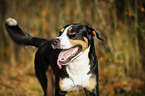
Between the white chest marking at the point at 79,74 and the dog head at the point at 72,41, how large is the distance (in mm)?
134

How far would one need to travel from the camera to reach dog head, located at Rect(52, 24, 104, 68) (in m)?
2.78

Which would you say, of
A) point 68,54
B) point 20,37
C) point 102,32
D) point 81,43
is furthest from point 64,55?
point 102,32

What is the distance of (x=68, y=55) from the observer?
9.32 ft

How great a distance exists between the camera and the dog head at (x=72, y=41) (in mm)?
2781

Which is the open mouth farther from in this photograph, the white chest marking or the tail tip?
the tail tip

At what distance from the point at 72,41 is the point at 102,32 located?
302 cm

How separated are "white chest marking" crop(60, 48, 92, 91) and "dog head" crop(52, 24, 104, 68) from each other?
0.44 ft

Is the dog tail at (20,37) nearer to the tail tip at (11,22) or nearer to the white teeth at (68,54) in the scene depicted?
the tail tip at (11,22)

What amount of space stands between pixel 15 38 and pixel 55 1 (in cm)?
354

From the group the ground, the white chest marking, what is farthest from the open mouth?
the ground

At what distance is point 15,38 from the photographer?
→ 3883 mm

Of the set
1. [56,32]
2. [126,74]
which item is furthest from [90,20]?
[126,74]

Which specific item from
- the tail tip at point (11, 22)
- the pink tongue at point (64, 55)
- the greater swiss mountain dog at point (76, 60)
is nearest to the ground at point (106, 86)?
the greater swiss mountain dog at point (76, 60)

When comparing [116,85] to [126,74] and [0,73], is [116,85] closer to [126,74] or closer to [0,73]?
[126,74]
